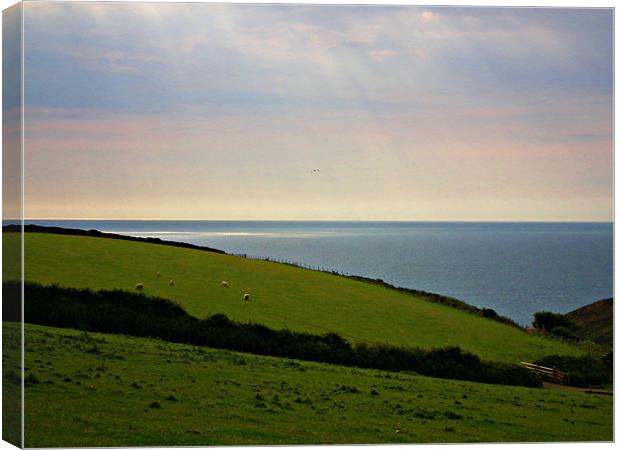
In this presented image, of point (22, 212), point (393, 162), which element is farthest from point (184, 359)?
point (393, 162)

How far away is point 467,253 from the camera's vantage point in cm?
1484

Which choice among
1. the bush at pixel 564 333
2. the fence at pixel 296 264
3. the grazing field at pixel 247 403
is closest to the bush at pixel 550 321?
the bush at pixel 564 333

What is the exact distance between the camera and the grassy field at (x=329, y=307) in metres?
14.8

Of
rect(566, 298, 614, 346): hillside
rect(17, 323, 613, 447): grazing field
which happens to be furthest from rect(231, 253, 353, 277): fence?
rect(566, 298, 614, 346): hillside

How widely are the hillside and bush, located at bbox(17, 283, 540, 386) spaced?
0.96 meters

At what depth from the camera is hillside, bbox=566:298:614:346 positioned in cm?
1484

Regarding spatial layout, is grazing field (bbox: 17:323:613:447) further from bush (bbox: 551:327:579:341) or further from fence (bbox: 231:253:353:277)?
fence (bbox: 231:253:353:277)

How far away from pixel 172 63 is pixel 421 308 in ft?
15.3

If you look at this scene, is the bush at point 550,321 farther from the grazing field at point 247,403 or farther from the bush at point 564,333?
the grazing field at point 247,403

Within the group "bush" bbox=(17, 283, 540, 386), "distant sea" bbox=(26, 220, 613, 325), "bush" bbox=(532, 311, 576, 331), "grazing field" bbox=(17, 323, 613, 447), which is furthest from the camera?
"bush" bbox=(532, 311, 576, 331)

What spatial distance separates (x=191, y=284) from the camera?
582 inches

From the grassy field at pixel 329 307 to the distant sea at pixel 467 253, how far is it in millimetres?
227

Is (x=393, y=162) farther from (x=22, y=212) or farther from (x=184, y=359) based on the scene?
(x=22, y=212)

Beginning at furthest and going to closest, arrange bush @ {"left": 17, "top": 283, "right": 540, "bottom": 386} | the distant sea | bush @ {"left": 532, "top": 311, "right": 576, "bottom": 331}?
bush @ {"left": 532, "top": 311, "right": 576, "bottom": 331} < the distant sea < bush @ {"left": 17, "top": 283, "right": 540, "bottom": 386}
